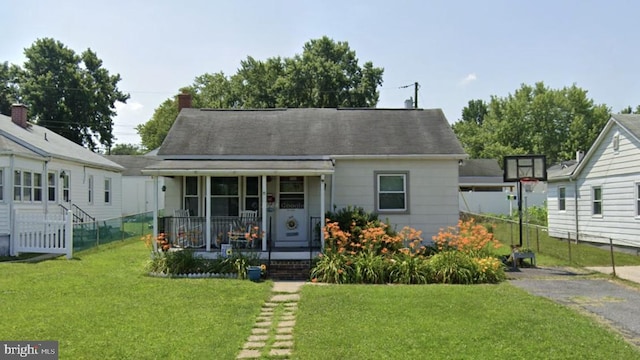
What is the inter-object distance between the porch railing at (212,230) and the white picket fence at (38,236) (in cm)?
355

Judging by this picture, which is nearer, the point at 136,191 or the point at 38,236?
the point at 38,236

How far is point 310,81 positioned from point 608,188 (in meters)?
29.2

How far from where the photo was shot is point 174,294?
9727 mm

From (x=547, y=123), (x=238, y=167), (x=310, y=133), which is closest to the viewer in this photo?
(x=238, y=167)

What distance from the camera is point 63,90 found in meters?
44.2

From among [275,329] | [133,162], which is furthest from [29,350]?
[133,162]

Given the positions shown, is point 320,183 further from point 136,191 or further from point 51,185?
point 136,191

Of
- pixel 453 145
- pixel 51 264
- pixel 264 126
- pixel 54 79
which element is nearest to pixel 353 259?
pixel 453 145

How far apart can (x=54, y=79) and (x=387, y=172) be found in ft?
128

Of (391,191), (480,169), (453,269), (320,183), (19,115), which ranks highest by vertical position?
(19,115)

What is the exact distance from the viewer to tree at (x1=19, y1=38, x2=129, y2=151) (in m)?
43.2

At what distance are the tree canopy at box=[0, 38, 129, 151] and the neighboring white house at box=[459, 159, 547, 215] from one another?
33674 millimetres

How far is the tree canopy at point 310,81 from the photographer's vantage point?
4353 cm

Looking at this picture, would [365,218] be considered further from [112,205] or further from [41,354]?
[112,205]
